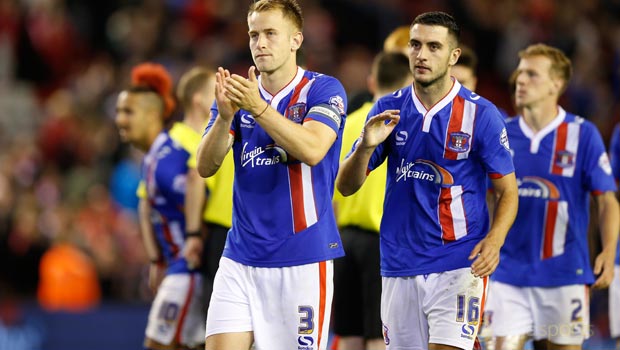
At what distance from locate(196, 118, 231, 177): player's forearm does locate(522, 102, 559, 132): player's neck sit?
108 inches

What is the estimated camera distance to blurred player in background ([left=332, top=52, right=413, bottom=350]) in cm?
822

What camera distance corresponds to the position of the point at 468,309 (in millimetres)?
6570

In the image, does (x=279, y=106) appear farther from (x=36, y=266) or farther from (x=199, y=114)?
(x=36, y=266)

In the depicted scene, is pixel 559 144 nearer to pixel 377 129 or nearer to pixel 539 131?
pixel 539 131

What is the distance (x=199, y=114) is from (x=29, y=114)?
29.7 feet

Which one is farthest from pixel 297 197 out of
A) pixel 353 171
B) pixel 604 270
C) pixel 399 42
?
pixel 399 42

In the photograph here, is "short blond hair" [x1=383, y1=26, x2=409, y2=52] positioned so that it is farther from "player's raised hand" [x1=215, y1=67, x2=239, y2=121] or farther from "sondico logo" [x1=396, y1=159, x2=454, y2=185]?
"player's raised hand" [x1=215, y1=67, x2=239, y2=121]

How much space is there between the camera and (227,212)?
8.59 m

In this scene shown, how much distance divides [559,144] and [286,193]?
257cm

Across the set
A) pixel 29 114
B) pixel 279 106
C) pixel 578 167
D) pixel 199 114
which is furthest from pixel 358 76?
pixel 279 106

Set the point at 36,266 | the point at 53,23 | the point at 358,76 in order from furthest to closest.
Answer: the point at 53,23, the point at 358,76, the point at 36,266

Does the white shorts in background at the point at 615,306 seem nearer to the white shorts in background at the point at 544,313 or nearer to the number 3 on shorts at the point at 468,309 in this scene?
the white shorts in background at the point at 544,313

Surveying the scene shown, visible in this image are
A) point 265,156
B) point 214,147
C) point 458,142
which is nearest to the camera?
point 214,147

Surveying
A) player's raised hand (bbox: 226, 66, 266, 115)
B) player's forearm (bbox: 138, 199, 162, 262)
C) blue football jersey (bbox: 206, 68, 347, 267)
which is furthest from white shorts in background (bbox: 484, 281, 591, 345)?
player's raised hand (bbox: 226, 66, 266, 115)
